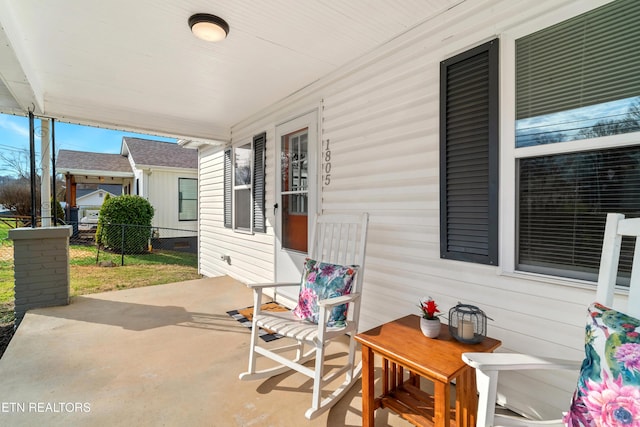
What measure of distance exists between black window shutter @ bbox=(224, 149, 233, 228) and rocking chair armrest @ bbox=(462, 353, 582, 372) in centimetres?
472

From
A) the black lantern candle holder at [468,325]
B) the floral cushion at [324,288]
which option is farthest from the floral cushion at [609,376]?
the floral cushion at [324,288]

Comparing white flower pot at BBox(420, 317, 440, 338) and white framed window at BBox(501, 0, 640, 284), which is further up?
white framed window at BBox(501, 0, 640, 284)

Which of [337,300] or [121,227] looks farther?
[121,227]

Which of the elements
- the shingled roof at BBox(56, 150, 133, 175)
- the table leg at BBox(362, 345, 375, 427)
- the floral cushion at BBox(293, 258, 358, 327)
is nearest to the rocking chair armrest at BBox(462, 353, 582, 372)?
the table leg at BBox(362, 345, 375, 427)

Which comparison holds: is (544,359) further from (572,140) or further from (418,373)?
(572,140)

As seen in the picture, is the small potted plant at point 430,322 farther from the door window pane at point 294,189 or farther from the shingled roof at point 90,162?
the shingled roof at point 90,162

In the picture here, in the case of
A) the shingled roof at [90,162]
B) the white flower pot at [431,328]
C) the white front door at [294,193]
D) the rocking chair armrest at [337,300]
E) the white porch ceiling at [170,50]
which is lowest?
the white flower pot at [431,328]

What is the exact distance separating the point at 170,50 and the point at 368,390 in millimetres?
3148

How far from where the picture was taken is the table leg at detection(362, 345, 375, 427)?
165 cm

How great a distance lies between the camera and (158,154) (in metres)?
10.8

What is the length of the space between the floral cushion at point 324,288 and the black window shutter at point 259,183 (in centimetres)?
202

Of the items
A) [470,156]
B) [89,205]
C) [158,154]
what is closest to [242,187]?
[470,156]

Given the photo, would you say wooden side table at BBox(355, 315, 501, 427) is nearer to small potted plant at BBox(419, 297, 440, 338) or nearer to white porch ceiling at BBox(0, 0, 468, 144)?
small potted plant at BBox(419, 297, 440, 338)

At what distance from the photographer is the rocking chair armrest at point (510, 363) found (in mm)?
1130
